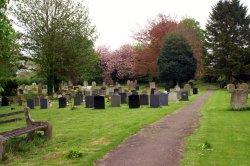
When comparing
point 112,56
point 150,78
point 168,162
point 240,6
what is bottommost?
point 168,162

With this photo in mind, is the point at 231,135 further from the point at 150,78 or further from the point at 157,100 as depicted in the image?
the point at 150,78

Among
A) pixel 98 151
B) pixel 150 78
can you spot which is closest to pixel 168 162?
pixel 98 151

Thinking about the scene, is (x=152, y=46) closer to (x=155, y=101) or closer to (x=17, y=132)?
(x=155, y=101)

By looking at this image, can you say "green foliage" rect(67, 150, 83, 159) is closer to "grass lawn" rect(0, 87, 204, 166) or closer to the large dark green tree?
"grass lawn" rect(0, 87, 204, 166)

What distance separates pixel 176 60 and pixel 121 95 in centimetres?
2552

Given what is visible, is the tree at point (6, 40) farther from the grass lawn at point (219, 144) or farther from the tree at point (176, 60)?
the tree at point (176, 60)

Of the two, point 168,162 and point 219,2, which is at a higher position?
point 219,2

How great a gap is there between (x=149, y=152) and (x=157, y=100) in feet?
48.3

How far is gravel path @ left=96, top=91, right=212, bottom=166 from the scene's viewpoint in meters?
8.77

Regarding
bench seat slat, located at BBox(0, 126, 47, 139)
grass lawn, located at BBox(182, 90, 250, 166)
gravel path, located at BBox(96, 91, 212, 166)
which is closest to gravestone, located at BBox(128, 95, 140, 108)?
grass lawn, located at BBox(182, 90, 250, 166)

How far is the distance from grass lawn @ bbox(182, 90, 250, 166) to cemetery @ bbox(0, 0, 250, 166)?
31 mm

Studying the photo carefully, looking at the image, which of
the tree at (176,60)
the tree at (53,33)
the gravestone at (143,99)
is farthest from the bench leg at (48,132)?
the tree at (176,60)

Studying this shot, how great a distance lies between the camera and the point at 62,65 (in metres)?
39.7

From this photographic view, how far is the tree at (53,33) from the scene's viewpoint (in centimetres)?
3859
